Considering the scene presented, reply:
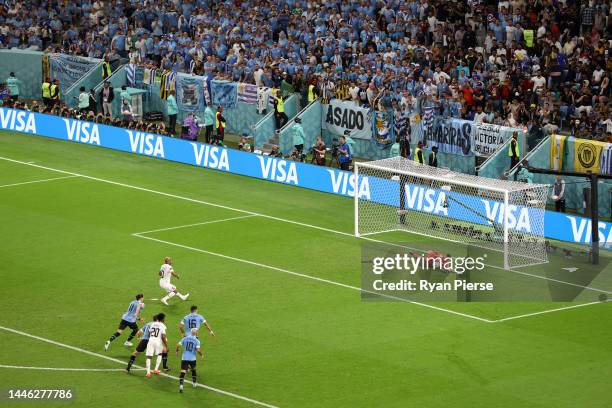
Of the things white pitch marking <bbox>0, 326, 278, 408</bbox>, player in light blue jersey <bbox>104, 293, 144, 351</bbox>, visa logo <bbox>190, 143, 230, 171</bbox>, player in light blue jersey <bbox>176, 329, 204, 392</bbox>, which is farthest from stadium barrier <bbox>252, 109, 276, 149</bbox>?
player in light blue jersey <bbox>176, 329, 204, 392</bbox>

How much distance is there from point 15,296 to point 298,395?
10337mm

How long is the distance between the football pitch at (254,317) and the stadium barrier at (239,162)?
743mm

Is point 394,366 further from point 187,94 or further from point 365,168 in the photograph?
point 187,94

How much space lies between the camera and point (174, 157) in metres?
49.5

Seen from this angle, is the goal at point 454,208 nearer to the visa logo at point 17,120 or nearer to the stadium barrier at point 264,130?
the stadium barrier at point 264,130

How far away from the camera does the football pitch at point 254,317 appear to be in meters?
27.0

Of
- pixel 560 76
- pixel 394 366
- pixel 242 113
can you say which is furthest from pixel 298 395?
pixel 242 113

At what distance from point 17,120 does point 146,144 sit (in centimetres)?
748

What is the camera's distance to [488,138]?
146 ft

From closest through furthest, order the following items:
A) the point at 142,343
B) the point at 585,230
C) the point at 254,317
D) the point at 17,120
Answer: the point at 142,343, the point at 254,317, the point at 585,230, the point at 17,120

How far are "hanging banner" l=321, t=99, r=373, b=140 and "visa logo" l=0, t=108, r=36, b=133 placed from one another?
43.3 feet

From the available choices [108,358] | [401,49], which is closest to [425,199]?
[401,49]

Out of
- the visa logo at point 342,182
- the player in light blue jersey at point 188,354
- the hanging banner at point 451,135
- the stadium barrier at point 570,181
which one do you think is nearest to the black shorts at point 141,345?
the player in light blue jersey at point 188,354

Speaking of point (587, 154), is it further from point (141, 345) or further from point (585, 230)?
point (141, 345)
